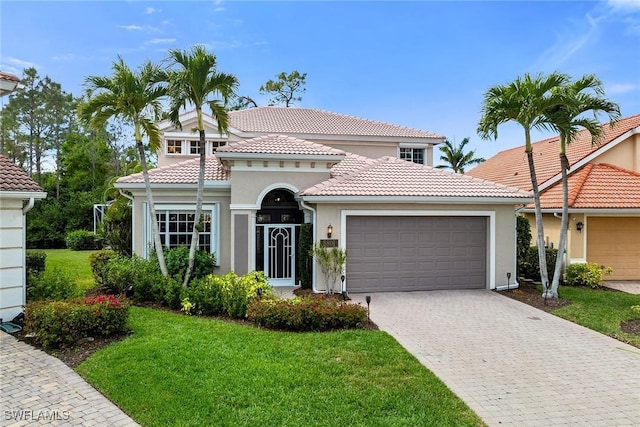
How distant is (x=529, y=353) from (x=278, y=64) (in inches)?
1403

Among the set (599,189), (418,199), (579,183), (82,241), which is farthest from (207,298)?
(82,241)

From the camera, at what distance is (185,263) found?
12.6 metres

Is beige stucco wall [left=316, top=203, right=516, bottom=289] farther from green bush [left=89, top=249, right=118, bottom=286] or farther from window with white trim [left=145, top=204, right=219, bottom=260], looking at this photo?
green bush [left=89, top=249, right=118, bottom=286]

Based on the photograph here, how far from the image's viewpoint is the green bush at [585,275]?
14.6m

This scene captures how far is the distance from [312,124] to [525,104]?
12487 millimetres

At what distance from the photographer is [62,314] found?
7.89 m

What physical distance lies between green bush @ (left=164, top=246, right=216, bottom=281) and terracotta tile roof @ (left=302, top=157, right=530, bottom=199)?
12.5ft

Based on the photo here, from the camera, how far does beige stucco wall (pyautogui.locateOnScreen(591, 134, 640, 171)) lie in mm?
18953

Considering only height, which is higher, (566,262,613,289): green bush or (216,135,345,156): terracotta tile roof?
(216,135,345,156): terracotta tile roof

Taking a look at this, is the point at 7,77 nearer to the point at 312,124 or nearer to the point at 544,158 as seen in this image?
the point at 312,124

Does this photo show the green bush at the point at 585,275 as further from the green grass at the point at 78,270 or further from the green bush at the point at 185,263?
the green grass at the point at 78,270

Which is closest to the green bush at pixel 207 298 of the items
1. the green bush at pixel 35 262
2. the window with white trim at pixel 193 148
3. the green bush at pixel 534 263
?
the green bush at pixel 35 262

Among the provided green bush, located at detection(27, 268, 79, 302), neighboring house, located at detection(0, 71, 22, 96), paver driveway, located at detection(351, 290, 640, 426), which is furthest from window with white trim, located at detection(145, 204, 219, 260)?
paver driveway, located at detection(351, 290, 640, 426)

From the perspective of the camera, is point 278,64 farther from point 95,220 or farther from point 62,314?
point 62,314
